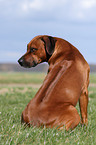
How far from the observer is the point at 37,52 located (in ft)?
13.5

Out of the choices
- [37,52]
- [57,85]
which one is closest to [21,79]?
[37,52]

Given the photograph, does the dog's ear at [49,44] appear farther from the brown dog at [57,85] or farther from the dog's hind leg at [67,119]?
the dog's hind leg at [67,119]

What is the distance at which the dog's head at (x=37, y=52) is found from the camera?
4121mm

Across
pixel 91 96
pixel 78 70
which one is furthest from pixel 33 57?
pixel 91 96

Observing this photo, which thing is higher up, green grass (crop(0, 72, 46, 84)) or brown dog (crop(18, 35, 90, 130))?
brown dog (crop(18, 35, 90, 130))

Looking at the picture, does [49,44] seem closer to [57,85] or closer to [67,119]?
[57,85]

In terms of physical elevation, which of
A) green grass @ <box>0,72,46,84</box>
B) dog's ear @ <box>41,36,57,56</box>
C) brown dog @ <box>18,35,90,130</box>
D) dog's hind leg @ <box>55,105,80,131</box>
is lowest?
green grass @ <box>0,72,46,84</box>

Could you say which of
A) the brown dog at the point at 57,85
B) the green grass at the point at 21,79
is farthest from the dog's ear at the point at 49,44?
the green grass at the point at 21,79

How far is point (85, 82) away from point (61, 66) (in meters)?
0.57

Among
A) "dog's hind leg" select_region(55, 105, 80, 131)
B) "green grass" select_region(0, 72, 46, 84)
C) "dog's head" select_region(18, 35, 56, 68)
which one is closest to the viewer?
"dog's hind leg" select_region(55, 105, 80, 131)

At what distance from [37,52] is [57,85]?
0.73 m

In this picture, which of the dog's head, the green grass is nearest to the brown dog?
the dog's head

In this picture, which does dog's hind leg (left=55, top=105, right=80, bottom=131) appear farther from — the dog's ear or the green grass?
the green grass

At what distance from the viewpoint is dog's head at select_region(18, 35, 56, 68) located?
4.12 meters
